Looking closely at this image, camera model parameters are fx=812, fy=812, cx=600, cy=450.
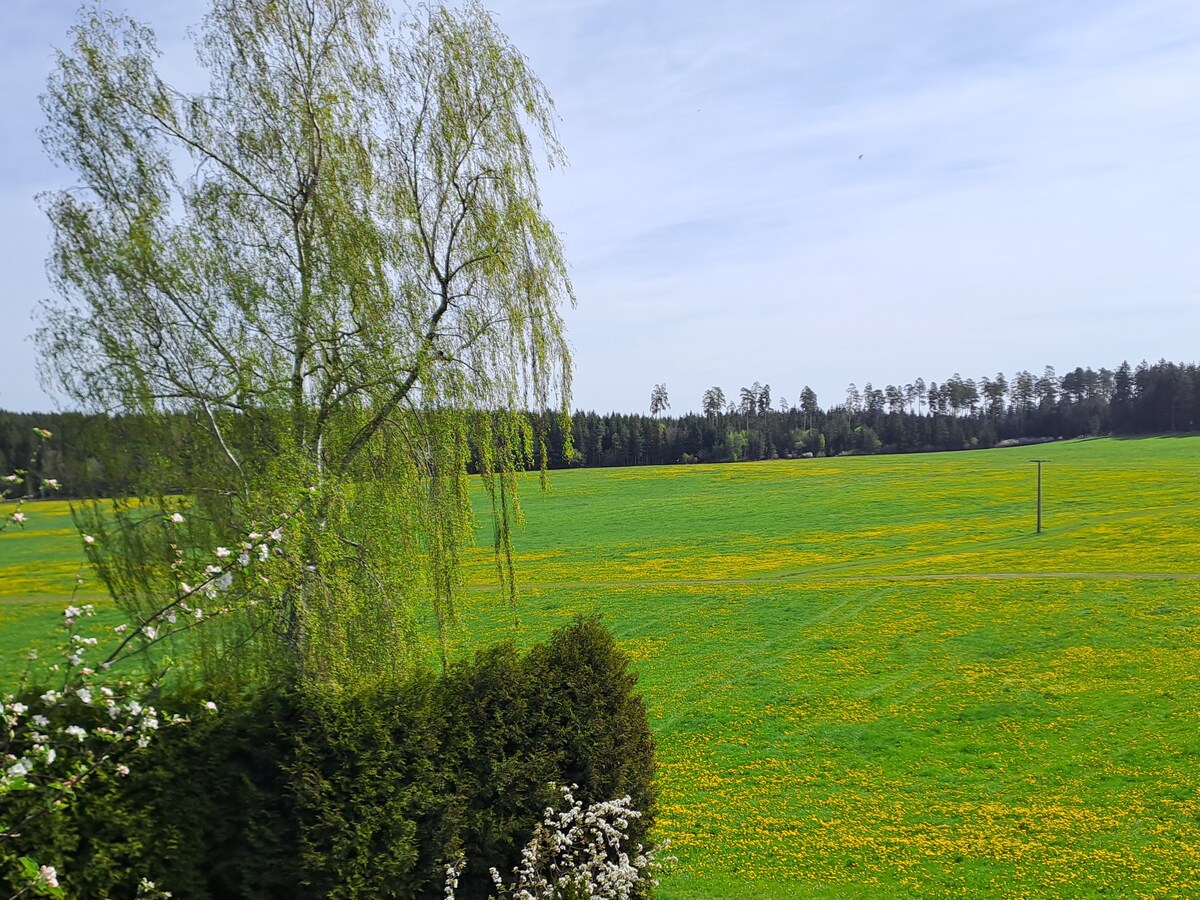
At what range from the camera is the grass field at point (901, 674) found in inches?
503

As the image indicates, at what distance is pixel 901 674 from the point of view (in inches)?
941

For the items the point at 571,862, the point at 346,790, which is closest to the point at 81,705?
the point at 346,790

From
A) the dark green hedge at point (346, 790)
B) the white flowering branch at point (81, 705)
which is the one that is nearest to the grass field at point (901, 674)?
the white flowering branch at point (81, 705)

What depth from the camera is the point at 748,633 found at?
29.4 m

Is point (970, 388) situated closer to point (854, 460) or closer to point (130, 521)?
point (854, 460)

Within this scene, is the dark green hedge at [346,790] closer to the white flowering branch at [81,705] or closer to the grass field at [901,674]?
the white flowering branch at [81,705]

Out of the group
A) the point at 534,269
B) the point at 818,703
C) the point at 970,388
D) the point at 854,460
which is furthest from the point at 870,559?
the point at 970,388

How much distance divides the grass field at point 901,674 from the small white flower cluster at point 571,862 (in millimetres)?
3952

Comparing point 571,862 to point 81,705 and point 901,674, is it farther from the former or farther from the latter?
point 901,674

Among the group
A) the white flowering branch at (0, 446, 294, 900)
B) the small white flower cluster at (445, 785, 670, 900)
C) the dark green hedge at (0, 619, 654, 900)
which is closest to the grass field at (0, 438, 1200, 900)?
the white flowering branch at (0, 446, 294, 900)

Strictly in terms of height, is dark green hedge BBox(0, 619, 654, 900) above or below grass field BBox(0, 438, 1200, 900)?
above

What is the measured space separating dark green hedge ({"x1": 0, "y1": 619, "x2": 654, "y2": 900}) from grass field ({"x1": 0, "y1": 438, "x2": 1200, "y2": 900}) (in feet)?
8.01

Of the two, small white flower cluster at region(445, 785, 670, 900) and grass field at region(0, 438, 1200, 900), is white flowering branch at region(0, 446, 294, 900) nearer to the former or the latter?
grass field at region(0, 438, 1200, 900)

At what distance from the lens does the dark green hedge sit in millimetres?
6105
